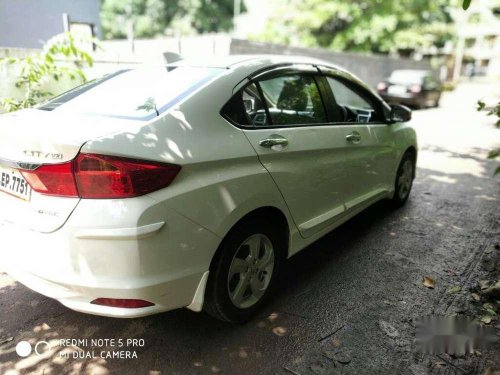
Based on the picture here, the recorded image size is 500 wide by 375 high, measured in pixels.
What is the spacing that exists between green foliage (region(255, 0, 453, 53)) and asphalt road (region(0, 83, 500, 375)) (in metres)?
21.7

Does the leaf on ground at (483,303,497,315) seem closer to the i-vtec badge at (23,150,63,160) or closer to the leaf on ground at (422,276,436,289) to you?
the leaf on ground at (422,276,436,289)

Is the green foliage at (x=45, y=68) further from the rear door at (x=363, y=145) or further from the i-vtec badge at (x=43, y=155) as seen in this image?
the rear door at (x=363, y=145)

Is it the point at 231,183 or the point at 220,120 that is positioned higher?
the point at 220,120

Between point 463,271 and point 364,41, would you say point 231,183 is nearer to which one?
point 463,271

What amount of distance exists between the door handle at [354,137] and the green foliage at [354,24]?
2202 cm

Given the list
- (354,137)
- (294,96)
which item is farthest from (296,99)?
(354,137)

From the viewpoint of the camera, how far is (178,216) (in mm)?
2113

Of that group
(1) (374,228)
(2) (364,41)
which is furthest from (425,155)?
(2) (364,41)

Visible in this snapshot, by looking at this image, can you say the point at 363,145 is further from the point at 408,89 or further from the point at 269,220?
the point at 408,89

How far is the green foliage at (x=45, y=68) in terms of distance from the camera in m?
5.09

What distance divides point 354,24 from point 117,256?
25.1m

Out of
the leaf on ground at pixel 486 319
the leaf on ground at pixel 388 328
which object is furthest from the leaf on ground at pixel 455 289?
the leaf on ground at pixel 388 328

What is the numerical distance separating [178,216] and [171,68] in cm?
141

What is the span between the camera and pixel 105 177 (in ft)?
6.61
